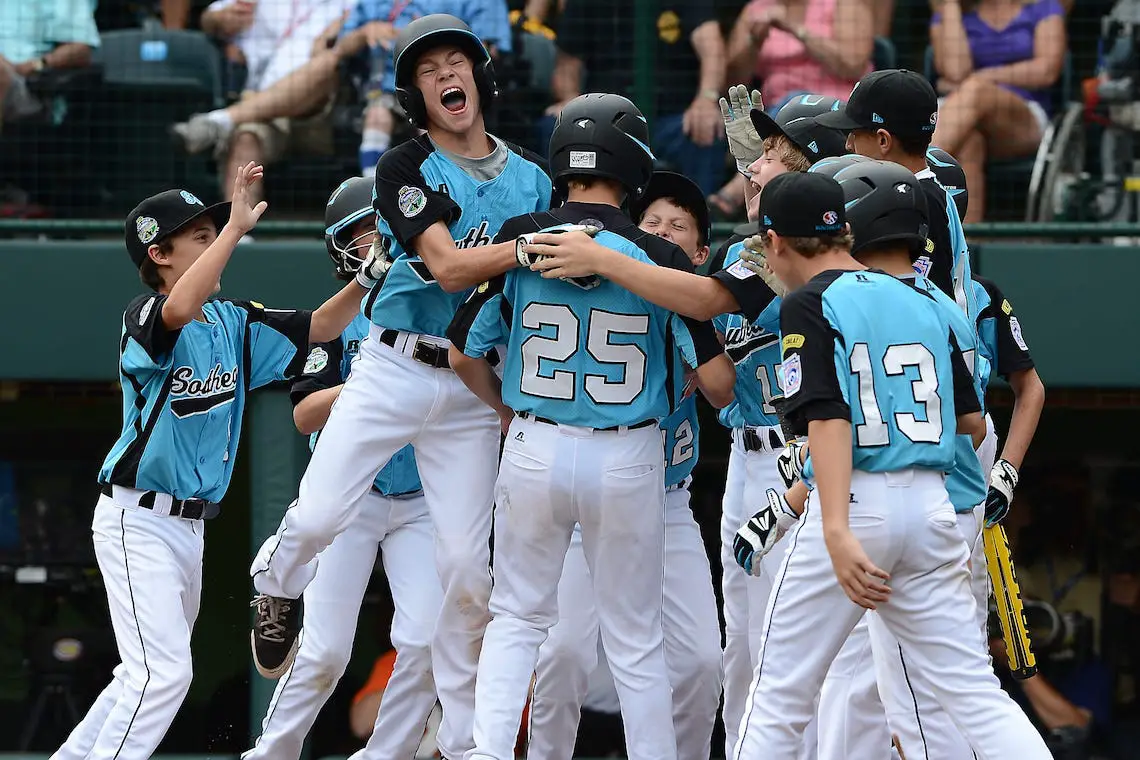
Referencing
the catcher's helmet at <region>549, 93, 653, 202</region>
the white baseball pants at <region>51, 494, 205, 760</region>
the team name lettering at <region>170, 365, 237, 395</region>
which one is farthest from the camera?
the team name lettering at <region>170, 365, 237, 395</region>

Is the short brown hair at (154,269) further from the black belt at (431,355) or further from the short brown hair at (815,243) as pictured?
the short brown hair at (815,243)

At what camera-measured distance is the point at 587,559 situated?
4.43 metres

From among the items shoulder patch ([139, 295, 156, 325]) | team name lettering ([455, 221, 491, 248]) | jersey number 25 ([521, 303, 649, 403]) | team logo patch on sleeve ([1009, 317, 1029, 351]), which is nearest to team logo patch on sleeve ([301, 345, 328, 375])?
shoulder patch ([139, 295, 156, 325])

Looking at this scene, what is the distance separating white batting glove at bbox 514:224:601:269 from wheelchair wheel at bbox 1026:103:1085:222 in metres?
2.89

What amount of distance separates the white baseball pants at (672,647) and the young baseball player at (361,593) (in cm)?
43

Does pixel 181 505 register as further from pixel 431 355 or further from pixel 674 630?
pixel 674 630

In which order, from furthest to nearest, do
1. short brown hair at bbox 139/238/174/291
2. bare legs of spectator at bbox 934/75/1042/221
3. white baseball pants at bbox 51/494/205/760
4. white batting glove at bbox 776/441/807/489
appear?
bare legs of spectator at bbox 934/75/1042/221
short brown hair at bbox 139/238/174/291
white baseball pants at bbox 51/494/205/760
white batting glove at bbox 776/441/807/489

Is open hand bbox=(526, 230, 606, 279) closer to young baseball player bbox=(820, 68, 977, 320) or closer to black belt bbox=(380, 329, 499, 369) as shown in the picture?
black belt bbox=(380, 329, 499, 369)

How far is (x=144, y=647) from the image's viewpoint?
182 inches

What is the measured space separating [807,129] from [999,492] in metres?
1.15

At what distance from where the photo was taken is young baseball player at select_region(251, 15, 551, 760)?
4.62 meters

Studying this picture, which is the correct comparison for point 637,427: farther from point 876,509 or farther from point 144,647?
point 144,647

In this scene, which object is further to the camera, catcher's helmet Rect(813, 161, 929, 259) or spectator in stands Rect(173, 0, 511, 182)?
spectator in stands Rect(173, 0, 511, 182)

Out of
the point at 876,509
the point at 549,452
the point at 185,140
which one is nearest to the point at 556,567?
the point at 549,452
